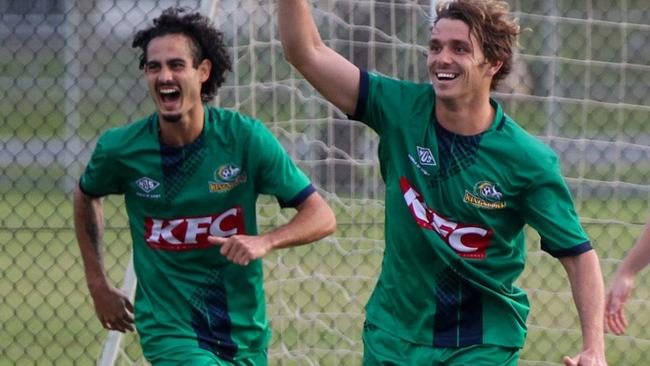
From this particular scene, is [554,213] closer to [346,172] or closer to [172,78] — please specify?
[172,78]

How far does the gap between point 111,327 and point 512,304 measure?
57.9 inches

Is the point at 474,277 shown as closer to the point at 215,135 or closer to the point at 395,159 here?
the point at 395,159

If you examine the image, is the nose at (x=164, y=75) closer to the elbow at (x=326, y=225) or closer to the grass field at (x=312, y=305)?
the elbow at (x=326, y=225)

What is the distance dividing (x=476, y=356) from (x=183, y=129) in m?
1.25

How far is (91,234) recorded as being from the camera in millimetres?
5133

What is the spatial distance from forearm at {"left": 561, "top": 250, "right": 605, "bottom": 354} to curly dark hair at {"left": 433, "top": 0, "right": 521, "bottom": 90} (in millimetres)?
717

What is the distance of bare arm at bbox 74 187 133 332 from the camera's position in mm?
5125

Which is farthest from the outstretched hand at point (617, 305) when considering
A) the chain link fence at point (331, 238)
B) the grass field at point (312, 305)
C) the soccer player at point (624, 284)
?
the grass field at point (312, 305)

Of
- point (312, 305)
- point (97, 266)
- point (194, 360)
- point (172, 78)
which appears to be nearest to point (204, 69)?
point (172, 78)

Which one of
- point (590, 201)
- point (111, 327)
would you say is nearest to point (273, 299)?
point (111, 327)

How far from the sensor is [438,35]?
4598 millimetres

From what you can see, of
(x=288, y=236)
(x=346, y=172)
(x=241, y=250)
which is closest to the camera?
(x=241, y=250)

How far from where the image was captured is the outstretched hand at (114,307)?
5.15 m

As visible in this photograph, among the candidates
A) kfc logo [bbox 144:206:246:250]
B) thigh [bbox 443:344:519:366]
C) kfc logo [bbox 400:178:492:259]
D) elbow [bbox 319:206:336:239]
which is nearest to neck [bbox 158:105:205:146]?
kfc logo [bbox 144:206:246:250]
